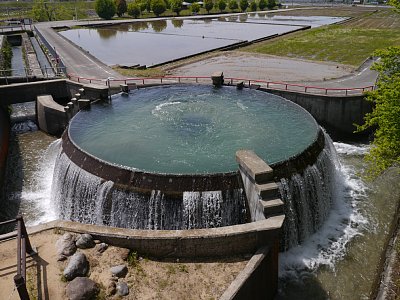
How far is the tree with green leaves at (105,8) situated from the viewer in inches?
4397

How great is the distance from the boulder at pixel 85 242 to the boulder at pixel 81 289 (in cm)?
160

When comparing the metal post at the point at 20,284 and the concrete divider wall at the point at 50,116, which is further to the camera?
the concrete divider wall at the point at 50,116

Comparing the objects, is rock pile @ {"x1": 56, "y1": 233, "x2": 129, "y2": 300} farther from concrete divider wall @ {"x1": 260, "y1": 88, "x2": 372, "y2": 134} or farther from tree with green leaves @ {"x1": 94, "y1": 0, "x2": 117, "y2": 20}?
tree with green leaves @ {"x1": 94, "y1": 0, "x2": 117, "y2": 20}

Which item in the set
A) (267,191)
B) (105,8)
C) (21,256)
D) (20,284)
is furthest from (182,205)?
(105,8)

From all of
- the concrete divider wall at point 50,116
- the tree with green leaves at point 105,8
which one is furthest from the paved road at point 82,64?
the tree with green leaves at point 105,8

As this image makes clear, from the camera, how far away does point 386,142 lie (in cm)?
1509

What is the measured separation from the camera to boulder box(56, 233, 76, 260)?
13.0m

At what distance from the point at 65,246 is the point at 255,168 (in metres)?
7.69

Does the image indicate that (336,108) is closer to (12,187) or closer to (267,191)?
(267,191)

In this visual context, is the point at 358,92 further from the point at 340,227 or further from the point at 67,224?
the point at 67,224

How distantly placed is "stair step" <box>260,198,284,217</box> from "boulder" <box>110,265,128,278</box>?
217 inches

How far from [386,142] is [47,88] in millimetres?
27779

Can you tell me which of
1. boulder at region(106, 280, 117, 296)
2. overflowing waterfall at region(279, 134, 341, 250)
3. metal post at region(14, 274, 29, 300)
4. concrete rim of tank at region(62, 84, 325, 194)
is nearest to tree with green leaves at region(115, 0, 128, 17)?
concrete rim of tank at region(62, 84, 325, 194)

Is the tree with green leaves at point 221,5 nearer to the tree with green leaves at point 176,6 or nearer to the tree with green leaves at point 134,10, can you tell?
the tree with green leaves at point 176,6
